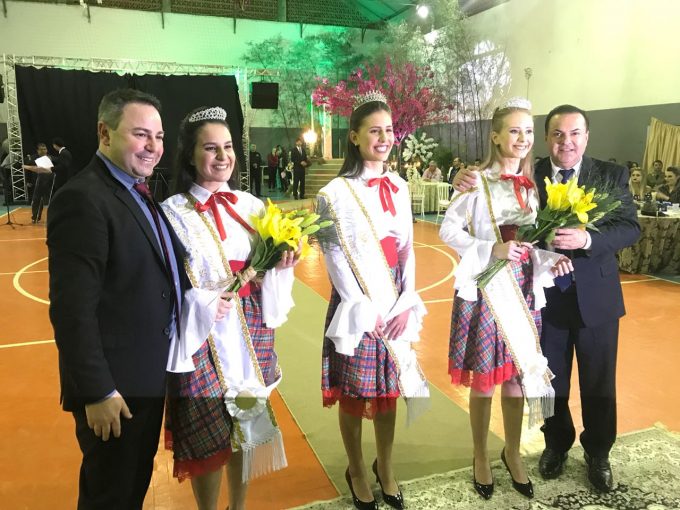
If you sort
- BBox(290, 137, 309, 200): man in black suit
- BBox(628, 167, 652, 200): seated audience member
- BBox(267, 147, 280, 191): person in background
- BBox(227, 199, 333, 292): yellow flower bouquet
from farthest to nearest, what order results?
BBox(267, 147, 280, 191): person in background → BBox(290, 137, 309, 200): man in black suit → BBox(628, 167, 652, 200): seated audience member → BBox(227, 199, 333, 292): yellow flower bouquet

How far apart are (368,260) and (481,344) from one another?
60 centimetres

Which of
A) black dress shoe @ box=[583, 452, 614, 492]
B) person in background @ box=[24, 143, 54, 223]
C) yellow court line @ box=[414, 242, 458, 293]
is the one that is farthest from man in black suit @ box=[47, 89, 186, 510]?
person in background @ box=[24, 143, 54, 223]

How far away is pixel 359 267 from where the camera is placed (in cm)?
Result: 196

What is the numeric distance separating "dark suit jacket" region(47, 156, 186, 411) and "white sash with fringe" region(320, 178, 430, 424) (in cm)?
70

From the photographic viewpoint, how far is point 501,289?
84.1 inches

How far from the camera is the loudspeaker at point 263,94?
45.0 feet

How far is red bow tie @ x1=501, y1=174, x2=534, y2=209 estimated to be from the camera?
6.96 feet

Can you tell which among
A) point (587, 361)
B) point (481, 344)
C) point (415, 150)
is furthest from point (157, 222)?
point (415, 150)

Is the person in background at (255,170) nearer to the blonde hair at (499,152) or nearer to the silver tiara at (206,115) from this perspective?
the blonde hair at (499,152)

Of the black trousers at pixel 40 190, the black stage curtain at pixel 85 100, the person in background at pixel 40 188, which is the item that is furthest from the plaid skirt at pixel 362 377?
the black stage curtain at pixel 85 100

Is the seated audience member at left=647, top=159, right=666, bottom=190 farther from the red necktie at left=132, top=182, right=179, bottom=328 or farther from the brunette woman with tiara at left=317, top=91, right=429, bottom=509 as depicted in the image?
the red necktie at left=132, top=182, right=179, bottom=328

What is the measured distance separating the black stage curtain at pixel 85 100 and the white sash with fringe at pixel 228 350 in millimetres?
11889

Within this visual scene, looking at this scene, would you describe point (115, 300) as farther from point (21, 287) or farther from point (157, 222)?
point (21, 287)

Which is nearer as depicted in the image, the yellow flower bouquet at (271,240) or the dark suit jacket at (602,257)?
the yellow flower bouquet at (271,240)
